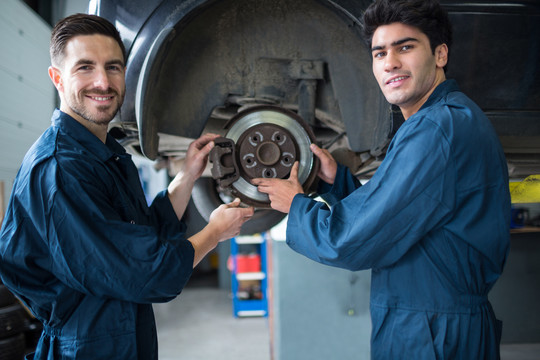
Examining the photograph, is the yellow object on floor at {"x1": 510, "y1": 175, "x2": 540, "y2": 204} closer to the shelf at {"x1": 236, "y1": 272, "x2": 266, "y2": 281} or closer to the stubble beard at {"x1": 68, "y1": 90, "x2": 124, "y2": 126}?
the stubble beard at {"x1": 68, "y1": 90, "x2": 124, "y2": 126}

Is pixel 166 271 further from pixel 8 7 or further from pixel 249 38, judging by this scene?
pixel 8 7

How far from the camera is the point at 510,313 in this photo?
3381mm

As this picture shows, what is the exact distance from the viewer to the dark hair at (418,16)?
914mm

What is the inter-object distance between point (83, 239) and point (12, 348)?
2073mm

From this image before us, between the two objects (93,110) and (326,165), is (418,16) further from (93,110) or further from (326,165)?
(93,110)

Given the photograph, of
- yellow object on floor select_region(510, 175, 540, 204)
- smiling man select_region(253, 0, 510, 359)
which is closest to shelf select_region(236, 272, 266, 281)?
yellow object on floor select_region(510, 175, 540, 204)

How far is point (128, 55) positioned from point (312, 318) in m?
1.83

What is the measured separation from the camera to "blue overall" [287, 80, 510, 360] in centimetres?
81

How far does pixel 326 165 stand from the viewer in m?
1.21

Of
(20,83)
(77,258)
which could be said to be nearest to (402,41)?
(77,258)

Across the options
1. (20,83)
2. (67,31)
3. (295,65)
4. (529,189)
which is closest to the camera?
(67,31)

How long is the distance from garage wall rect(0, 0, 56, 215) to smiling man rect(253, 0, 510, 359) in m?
3.01

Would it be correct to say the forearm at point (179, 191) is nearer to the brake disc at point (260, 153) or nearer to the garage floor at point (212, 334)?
the brake disc at point (260, 153)

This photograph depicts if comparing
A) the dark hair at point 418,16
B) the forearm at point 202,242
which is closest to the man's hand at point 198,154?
the forearm at point 202,242
